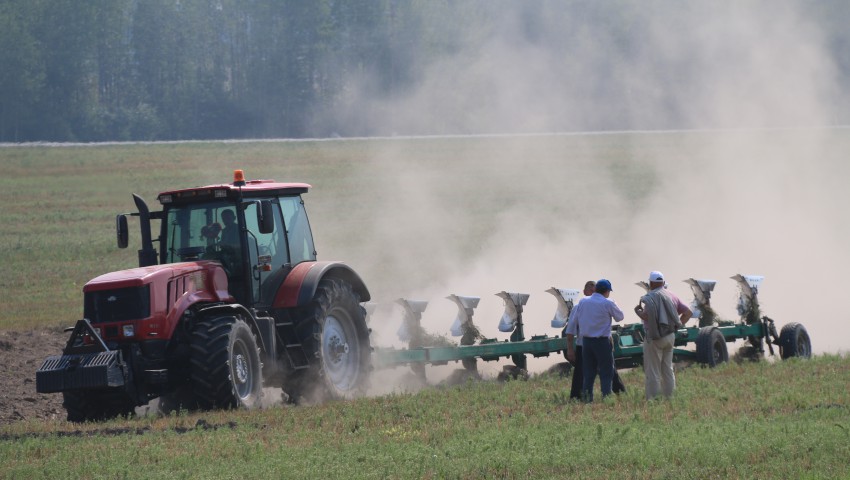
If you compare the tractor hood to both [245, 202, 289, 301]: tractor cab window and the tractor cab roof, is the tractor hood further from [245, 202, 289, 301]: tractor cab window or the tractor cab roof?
the tractor cab roof

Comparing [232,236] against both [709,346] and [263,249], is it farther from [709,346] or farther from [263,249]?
[709,346]

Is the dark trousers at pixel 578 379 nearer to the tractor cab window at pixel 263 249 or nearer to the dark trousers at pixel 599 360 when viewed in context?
the dark trousers at pixel 599 360

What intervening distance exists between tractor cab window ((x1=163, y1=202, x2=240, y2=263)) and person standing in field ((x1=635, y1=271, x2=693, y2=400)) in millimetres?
4677

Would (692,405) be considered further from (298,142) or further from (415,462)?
(298,142)

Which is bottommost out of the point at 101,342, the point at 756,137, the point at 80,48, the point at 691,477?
the point at 691,477

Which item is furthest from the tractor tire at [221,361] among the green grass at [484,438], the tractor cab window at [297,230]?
the tractor cab window at [297,230]

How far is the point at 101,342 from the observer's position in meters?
12.5

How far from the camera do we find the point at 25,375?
17484mm

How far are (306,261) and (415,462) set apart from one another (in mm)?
5414

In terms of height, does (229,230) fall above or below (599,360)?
above

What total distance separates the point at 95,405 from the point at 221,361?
58.4 inches

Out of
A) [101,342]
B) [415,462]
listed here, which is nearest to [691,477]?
[415,462]

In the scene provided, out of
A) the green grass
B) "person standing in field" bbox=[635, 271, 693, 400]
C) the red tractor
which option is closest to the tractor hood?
the red tractor

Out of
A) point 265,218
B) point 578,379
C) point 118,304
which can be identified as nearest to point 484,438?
point 578,379
